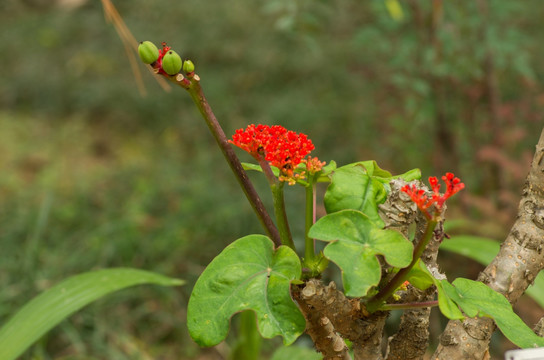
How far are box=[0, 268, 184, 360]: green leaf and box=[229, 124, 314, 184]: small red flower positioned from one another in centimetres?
64

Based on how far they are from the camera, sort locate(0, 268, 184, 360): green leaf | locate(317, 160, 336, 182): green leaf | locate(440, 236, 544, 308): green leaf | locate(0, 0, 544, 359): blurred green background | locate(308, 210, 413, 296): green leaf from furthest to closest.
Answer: locate(0, 0, 544, 359): blurred green background
locate(440, 236, 544, 308): green leaf
locate(0, 268, 184, 360): green leaf
locate(317, 160, 336, 182): green leaf
locate(308, 210, 413, 296): green leaf

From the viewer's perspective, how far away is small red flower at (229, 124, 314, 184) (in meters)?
0.48

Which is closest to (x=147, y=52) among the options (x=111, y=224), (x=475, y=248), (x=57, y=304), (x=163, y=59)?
(x=163, y=59)

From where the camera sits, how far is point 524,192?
0.57 m

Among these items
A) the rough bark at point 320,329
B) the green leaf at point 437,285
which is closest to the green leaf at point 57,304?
the rough bark at point 320,329

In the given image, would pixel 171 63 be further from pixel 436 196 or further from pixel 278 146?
pixel 436 196

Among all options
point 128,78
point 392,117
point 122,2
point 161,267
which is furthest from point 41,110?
point 392,117

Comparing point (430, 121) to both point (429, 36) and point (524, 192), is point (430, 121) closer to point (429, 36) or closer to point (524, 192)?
point (429, 36)

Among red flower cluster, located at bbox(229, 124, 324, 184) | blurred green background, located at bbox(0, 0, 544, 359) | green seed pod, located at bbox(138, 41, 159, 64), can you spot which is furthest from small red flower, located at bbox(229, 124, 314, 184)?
blurred green background, located at bbox(0, 0, 544, 359)

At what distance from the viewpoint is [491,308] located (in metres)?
0.47

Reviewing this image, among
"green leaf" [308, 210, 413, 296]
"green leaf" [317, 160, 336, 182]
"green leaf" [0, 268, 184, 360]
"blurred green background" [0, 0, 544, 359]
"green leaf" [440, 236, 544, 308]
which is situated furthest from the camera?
"blurred green background" [0, 0, 544, 359]

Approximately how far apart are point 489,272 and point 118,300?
1.65 m

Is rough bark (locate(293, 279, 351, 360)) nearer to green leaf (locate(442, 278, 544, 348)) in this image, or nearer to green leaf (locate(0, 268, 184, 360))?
green leaf (locate(442, 278, 544, 348))

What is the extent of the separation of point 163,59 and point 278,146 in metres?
0.14
